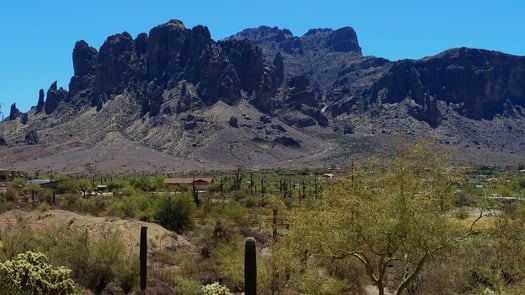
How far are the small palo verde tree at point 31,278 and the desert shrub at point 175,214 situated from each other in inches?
1007

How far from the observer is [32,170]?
404 ft

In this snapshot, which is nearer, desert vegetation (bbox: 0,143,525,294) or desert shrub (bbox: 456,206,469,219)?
desert vegetation (bbox: 0,143,525,294)

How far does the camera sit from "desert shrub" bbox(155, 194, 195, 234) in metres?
40.1

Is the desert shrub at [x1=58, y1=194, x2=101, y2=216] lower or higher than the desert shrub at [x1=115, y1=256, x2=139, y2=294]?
higher

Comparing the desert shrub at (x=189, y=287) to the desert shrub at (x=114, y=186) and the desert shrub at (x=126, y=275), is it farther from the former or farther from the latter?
the desert shrub at (x=114, y=186)

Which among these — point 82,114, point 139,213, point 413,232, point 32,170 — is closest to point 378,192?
point 413,232

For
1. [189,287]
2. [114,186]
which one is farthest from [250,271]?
[114,186]

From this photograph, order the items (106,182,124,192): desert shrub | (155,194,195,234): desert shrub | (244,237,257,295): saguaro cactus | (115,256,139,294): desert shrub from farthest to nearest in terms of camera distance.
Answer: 1. (106,182,124,192): desert shrub
2. (155,194,195,234): desert shrub
3. (115,256,139,294): desert shrub
4. (244,237,257,295): saguaro cactus

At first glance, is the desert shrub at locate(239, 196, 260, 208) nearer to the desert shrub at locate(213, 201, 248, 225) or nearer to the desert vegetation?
the desert shrub at locate(213, 201, 248, 225)

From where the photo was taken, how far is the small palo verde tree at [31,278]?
516 inches

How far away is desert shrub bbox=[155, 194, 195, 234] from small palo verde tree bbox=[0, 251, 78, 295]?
83.9ft

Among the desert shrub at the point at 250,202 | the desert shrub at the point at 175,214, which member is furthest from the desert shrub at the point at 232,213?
the desert shrub at the point at 250,202

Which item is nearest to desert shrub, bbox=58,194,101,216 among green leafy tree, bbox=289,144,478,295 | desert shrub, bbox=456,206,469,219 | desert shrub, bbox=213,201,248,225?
desert shrub, bbox=213,201,248,225

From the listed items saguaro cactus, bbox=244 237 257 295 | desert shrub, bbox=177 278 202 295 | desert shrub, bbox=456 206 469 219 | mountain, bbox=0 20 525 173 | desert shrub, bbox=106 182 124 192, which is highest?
mountain, bbox=0 20 525 173
